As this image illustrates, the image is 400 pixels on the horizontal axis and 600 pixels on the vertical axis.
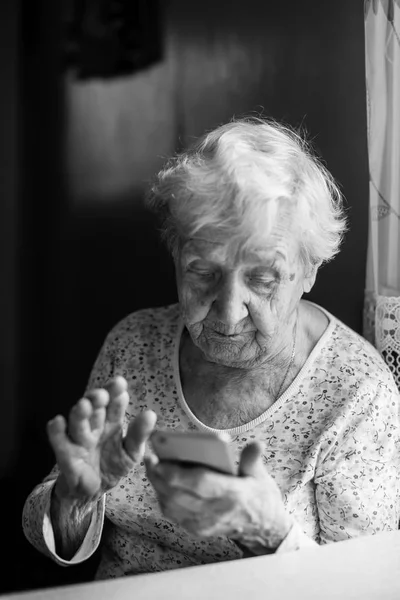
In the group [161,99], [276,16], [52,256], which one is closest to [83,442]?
[52,256]

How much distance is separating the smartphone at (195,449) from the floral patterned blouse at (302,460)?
0.34 meters

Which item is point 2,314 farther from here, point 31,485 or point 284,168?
point 284,168

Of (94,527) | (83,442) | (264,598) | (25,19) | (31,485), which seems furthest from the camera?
(31,485)

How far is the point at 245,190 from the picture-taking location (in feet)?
4.70

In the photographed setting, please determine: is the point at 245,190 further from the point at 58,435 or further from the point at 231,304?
the point at 58,435

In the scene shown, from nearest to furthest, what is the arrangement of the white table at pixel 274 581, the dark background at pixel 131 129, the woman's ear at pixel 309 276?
1. the white table at pixel 274 581
2. the woman's ear at pixel 309 276
3. the dark background at pixel 131 129

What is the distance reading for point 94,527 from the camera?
149 centimetres

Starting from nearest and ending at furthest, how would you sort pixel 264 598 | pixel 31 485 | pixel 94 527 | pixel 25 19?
pixel 264 598, pixel 94 527, pixel 25 19, pixel 31 485

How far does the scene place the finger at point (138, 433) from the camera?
125 centimetres

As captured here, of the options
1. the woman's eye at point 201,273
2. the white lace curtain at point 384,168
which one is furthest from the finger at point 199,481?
the white lace curtain at point 384,168

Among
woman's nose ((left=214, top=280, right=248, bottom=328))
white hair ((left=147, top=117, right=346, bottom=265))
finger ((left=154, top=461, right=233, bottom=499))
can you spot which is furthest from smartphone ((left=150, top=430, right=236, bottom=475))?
white hair ((left=147, top=117, right=346, bottom=265))

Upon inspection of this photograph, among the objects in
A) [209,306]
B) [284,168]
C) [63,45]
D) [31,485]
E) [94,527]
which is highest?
[63,45]

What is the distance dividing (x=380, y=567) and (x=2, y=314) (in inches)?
49.5

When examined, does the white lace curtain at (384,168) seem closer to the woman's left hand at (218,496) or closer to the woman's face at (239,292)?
the woman's face at (239,292)
